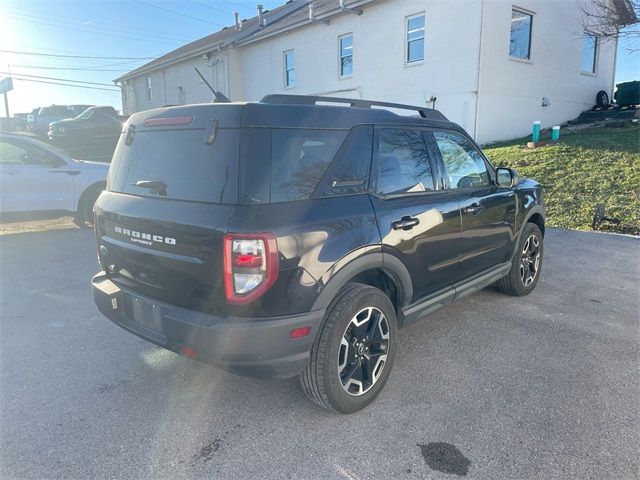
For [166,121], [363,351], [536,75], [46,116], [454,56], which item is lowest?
[363,351]

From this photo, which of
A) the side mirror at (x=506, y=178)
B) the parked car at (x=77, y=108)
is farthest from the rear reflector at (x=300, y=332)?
the parked car at (x=77, y=108)

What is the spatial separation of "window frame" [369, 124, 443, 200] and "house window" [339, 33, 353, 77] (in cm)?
1474

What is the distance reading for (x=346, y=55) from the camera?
1730 cm

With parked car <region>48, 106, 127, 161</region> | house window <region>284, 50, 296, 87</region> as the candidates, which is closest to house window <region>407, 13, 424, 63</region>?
house window <region>284, 50, 296, 87</region>

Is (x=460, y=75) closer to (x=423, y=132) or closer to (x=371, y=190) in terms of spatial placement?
(x=423, y=132)

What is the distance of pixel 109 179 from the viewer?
10.8 ft

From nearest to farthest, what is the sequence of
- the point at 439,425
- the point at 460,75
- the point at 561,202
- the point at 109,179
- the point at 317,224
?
the point at 317,224 → the point at 439,425 → the point at 109,179 → the point at 561,202 → the point at 460,75

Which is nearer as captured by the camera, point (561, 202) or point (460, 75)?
point (561, 202)

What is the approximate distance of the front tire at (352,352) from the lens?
263 centimetres

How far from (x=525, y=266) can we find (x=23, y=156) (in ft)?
25.1

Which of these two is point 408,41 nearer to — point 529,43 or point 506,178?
point 529,43

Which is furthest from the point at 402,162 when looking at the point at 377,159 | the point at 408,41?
the point at 408,41

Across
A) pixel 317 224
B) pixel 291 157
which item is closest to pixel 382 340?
pixel 317 224

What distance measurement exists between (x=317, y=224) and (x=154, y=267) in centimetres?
103
